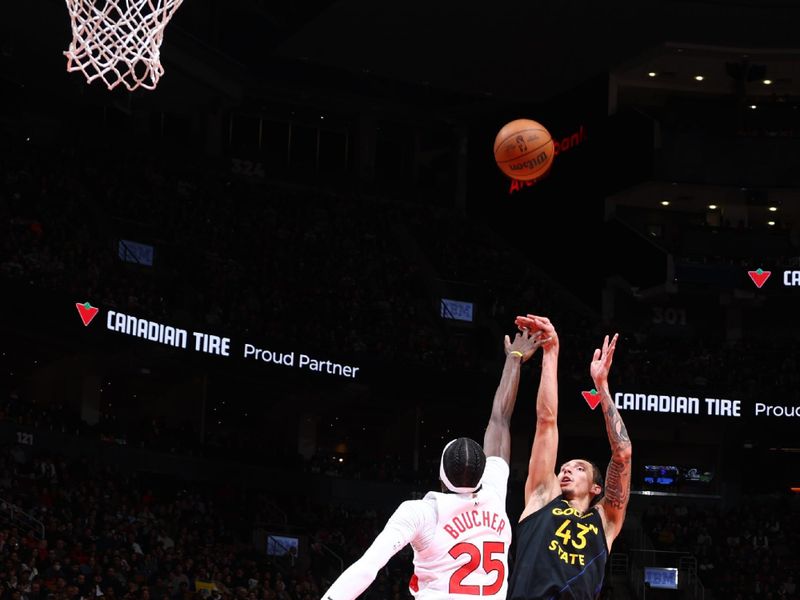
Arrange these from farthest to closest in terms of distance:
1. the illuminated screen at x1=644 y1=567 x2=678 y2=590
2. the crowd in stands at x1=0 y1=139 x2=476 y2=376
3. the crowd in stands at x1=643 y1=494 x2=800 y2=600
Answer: the illuminated screen at x1=644 y1=567 x2=678 y2=590 < the crowd in stands at x1=643 y1=494 x2=800 y2=600 < the crowd in stands at x1=0 y1=139 x2=476 y2=376

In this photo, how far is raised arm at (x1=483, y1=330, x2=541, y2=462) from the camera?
720cm

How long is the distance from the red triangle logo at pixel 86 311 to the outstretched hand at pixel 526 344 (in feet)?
77.5

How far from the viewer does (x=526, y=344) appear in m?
7.77

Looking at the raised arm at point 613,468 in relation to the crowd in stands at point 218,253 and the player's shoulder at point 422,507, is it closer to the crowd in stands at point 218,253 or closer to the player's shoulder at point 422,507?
the player's shoulder at point 422,507

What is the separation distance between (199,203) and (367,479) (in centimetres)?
990

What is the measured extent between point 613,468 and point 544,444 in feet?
1.69

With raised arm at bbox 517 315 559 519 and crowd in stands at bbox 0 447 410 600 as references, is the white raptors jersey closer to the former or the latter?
raised arm at bbox 517 315 559 519

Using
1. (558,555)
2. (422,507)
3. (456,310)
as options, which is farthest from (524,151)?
(422,507)

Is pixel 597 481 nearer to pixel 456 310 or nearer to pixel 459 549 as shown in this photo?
pixel 459 549

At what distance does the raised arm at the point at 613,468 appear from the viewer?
7.60 meters

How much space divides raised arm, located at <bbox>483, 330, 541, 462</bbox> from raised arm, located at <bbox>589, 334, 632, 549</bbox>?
39 cm

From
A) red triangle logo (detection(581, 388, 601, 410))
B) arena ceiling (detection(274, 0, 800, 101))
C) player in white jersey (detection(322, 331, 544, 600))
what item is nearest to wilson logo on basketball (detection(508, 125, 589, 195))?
arena ceiling (detection(274, 0, 800, 101))

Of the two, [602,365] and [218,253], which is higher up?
[218,253]

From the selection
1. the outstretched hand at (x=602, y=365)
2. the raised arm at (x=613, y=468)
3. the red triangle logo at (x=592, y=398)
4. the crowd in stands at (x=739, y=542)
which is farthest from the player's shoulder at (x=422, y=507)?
the red triangle logo at (x=592, y=398)
